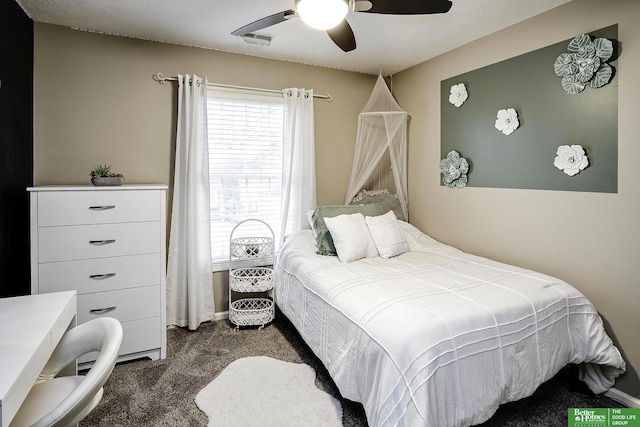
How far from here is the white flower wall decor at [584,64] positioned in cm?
215

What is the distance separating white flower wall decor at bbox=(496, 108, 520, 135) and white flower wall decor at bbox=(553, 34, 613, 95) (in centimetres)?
37

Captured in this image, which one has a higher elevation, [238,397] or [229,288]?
[229,288]

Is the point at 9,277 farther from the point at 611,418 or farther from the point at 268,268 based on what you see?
the point at 611,418

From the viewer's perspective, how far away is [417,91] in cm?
365

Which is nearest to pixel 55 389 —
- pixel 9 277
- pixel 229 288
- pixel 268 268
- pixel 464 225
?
pixel 9 277

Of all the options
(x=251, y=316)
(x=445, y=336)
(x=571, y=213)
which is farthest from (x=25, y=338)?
(x=571, y=213)

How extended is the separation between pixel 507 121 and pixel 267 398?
2683mm

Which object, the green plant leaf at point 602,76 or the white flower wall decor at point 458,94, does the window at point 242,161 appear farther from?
the green plant leaf at point 602,76

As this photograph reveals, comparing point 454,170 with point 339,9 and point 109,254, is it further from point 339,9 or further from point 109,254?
point 109,254

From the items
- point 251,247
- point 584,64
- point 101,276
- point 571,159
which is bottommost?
point 101,276

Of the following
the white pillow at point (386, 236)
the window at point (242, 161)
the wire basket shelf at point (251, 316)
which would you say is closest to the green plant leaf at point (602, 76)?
the white pillow at point (386, 236)

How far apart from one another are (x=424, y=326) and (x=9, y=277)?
2.57 m

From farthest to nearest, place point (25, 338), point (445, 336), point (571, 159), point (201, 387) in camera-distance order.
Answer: point (571, 159) → point (201, 387) → point (445, 336) → point (25, 338)

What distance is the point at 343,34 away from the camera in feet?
6.89
